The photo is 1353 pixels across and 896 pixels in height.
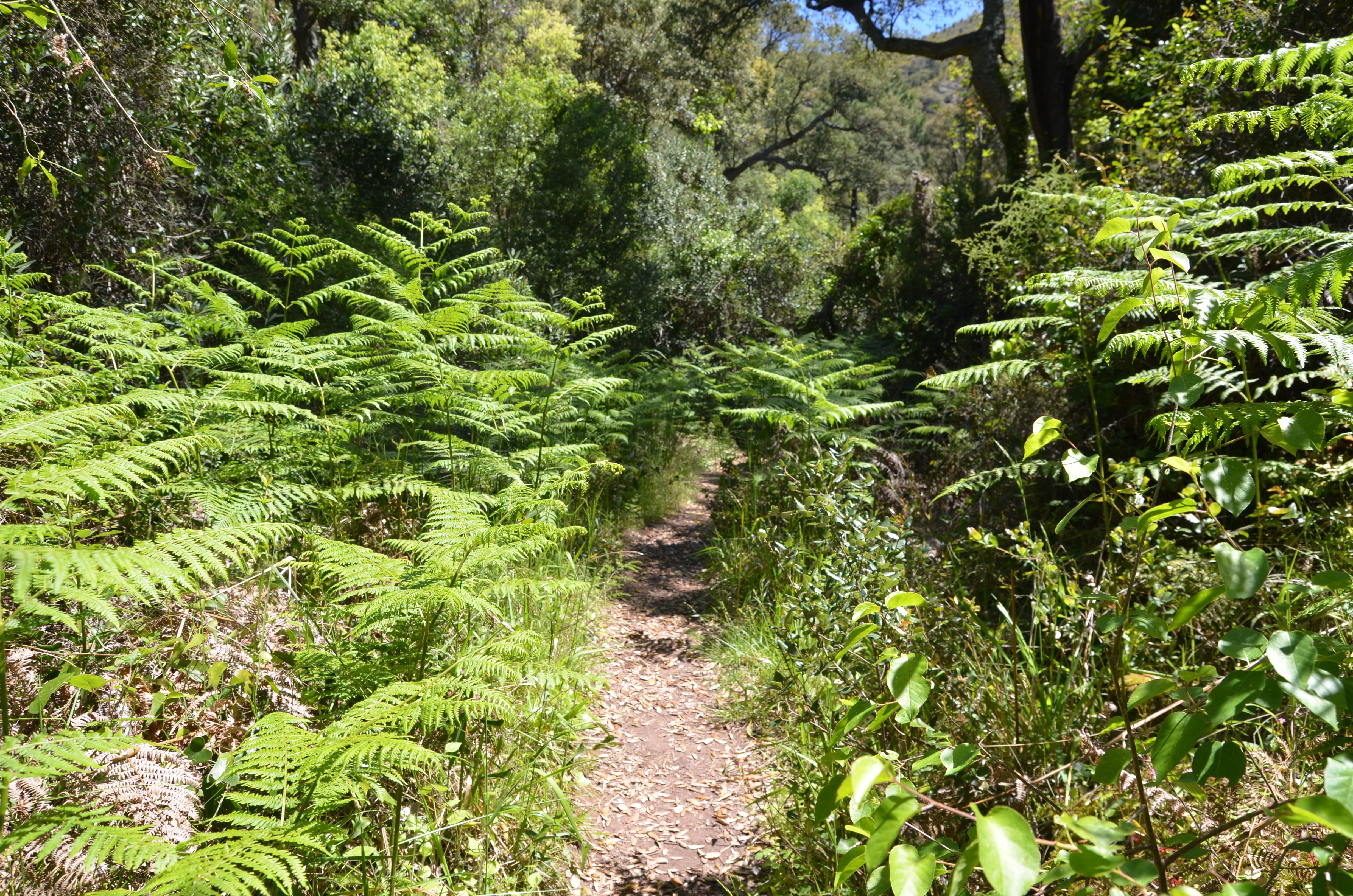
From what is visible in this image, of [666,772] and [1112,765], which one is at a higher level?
[1112,765]

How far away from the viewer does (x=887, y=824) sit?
37.3 inches

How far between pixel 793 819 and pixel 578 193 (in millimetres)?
9139

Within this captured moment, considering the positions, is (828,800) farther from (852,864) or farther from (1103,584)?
(1103,584)

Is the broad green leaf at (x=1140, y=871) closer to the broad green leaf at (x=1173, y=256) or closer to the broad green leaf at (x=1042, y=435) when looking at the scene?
the broad green leaf at (x=1042, y=435)

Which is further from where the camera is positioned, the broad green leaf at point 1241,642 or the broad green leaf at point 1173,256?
the broad green leaf at point 1173,256

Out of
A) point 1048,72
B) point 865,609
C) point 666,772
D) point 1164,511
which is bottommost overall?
point 666,772

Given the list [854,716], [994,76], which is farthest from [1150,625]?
[994,76]

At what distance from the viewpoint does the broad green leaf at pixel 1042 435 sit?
4.38 ft

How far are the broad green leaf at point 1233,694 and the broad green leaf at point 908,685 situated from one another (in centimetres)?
36

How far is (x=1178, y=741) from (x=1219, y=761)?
0.07m

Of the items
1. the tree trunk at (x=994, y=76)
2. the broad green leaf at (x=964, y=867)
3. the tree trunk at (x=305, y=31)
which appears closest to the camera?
the broad green leaf at (x=964, y=867)

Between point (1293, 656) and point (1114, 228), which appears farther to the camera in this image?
point (1114, 228)

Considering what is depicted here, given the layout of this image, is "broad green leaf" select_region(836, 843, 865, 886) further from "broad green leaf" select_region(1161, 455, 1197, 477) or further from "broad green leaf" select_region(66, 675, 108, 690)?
"broad green leaf" select_region(66, 675, 108, 690)

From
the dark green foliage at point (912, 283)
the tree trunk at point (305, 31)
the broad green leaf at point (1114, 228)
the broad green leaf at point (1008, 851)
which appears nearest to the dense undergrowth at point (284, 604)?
the broad green leaf at point (1008, 851)
